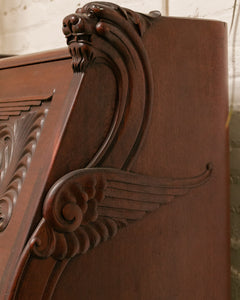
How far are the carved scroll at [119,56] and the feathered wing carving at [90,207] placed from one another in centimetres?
5

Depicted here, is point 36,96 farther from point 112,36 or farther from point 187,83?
point 187,83

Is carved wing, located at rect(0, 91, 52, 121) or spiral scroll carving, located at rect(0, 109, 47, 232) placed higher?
carved wing, located at rect(0, 91, 52, 121)

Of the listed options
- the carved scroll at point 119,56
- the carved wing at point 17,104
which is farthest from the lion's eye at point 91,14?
the carved wing at point 17,104

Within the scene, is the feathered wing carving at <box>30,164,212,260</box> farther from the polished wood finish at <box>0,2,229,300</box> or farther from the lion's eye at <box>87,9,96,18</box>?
the lion's eye at <box>87,9,96,18</box>

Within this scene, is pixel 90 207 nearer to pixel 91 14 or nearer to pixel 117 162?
pixel 117 162

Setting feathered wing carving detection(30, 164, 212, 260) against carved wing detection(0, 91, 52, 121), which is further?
carved wing detection(0, 91, 52, 121)

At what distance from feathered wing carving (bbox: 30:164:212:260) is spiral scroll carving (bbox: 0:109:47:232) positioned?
150 millimetres

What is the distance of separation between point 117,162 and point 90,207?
0.13 metres

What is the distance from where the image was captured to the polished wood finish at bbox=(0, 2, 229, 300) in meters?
1.06

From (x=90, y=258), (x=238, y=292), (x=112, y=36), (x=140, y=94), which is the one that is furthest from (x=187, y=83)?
(x=238, y=292)

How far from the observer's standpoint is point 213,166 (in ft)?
4.54

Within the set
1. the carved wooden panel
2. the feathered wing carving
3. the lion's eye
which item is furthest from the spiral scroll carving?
the lion's eye

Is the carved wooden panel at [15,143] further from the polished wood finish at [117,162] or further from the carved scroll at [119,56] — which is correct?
the carved scroll at [119,56]

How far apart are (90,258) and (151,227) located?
0.20 m
